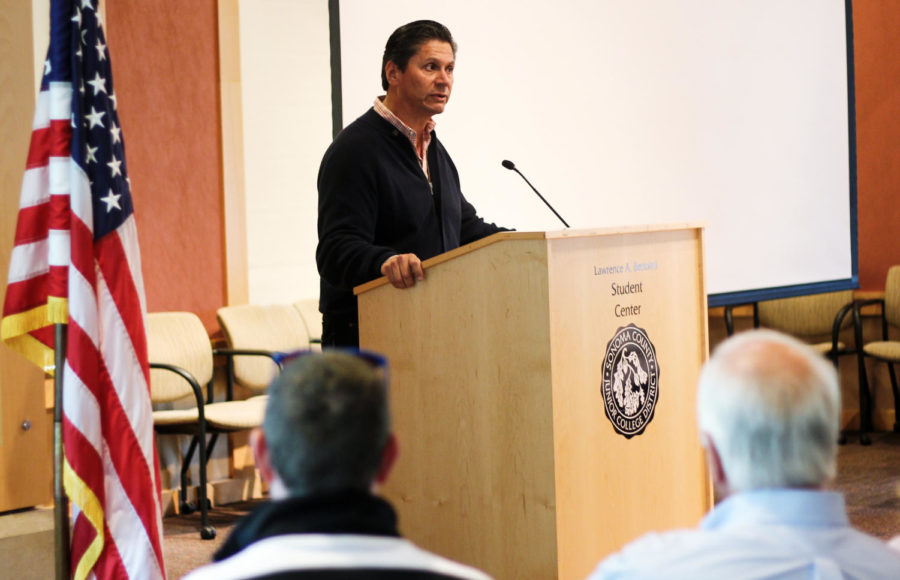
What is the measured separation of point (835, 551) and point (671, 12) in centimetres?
475

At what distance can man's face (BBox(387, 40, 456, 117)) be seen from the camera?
335 centimetres

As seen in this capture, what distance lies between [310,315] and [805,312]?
139 inches

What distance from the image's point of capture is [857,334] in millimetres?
7211

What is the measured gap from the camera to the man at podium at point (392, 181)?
126 inches

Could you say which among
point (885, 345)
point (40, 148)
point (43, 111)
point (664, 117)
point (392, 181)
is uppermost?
point (664, 117)

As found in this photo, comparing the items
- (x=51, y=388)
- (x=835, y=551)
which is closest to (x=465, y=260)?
(x=835, y=551)

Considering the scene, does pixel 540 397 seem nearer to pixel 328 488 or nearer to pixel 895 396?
pixel 328 488

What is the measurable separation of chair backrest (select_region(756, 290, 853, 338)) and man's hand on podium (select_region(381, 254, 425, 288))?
16.9 feet

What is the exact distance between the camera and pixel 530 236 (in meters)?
2.79

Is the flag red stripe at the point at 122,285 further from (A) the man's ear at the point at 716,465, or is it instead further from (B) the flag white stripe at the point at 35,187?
(A) the man's ear at the point at 716,465

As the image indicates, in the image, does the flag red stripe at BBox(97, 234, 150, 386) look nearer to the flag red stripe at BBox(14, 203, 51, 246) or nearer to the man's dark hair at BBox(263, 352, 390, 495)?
the flag red stripe at BBox(14, 203, 51, 246)

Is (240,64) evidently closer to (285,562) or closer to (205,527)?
(205,527)

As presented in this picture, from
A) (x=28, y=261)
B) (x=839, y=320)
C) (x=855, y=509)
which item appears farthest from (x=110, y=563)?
(x=839, y=320)

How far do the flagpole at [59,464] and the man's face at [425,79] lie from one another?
126 cm
